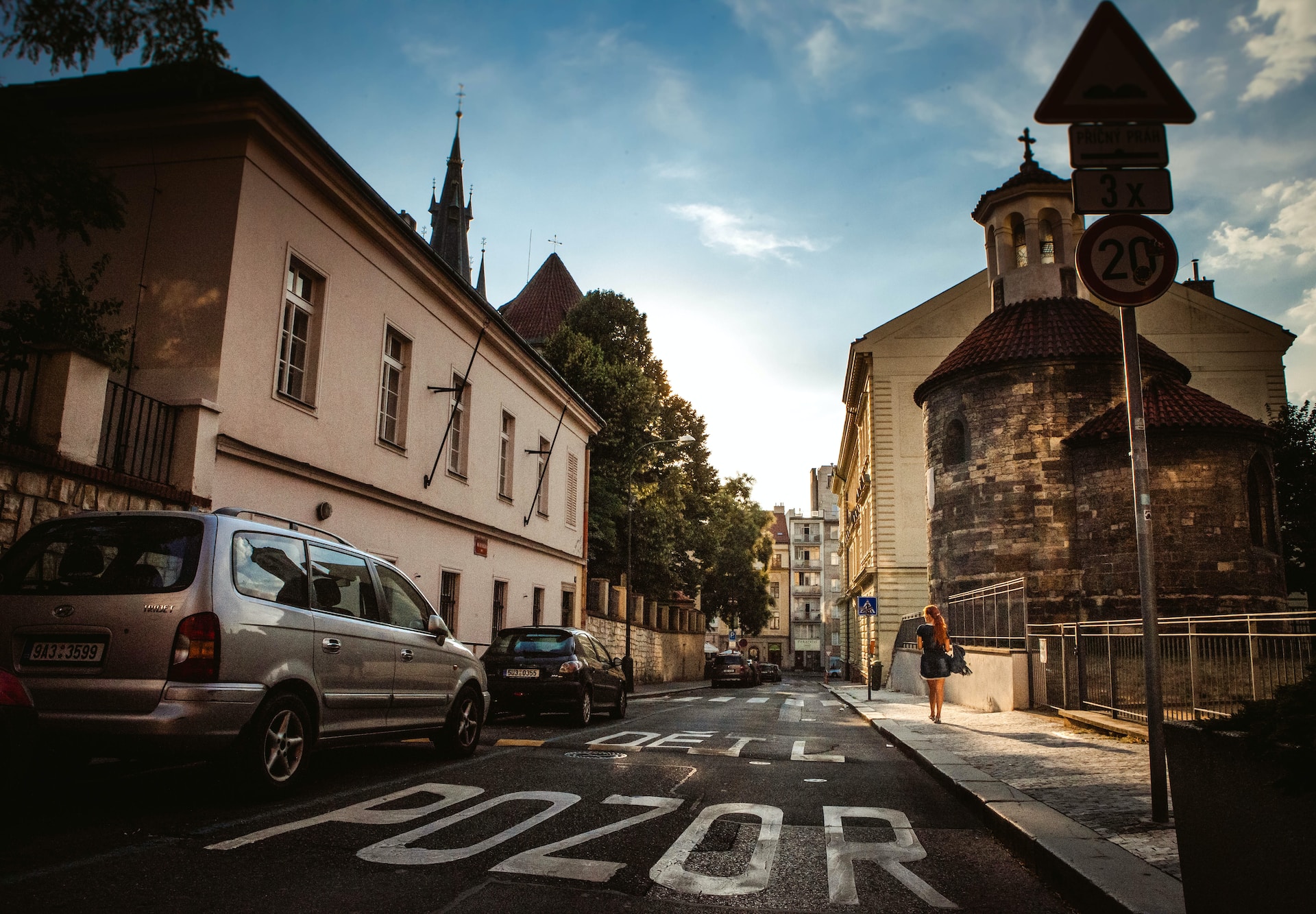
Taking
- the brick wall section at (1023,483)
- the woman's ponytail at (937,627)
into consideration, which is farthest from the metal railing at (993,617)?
the brick wall section at (1023,483)

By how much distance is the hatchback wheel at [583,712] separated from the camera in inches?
526

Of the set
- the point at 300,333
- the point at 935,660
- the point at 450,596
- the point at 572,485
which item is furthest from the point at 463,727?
the point at 572,485

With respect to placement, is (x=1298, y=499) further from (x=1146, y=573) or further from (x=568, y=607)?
(x=1146, y=573)

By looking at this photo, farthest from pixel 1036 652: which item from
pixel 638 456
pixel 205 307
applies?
pixel 638 456

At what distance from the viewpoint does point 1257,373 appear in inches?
1451

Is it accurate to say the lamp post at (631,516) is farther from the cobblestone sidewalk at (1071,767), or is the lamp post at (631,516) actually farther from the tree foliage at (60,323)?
the tree foliage at (60,323)

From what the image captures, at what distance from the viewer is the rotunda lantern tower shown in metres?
28.2

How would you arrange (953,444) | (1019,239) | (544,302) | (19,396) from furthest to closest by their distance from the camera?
(544,302) < (1019,239) < (953,444) < (19,396)

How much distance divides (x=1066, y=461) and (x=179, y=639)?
22850 millimetres

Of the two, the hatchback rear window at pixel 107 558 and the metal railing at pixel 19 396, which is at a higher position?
the metal railing at pixel 19 396

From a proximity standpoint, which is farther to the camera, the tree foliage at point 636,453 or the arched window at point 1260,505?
the tree foliage at point 636,453

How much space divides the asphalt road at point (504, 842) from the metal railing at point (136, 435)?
12.9 feet

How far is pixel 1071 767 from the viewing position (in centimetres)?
818

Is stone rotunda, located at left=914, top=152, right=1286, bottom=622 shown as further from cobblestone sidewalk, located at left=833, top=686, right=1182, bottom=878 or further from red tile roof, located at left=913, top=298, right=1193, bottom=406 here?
cobblestone sidewalk, located at left=833, top=686, right=1182, bottom=878
